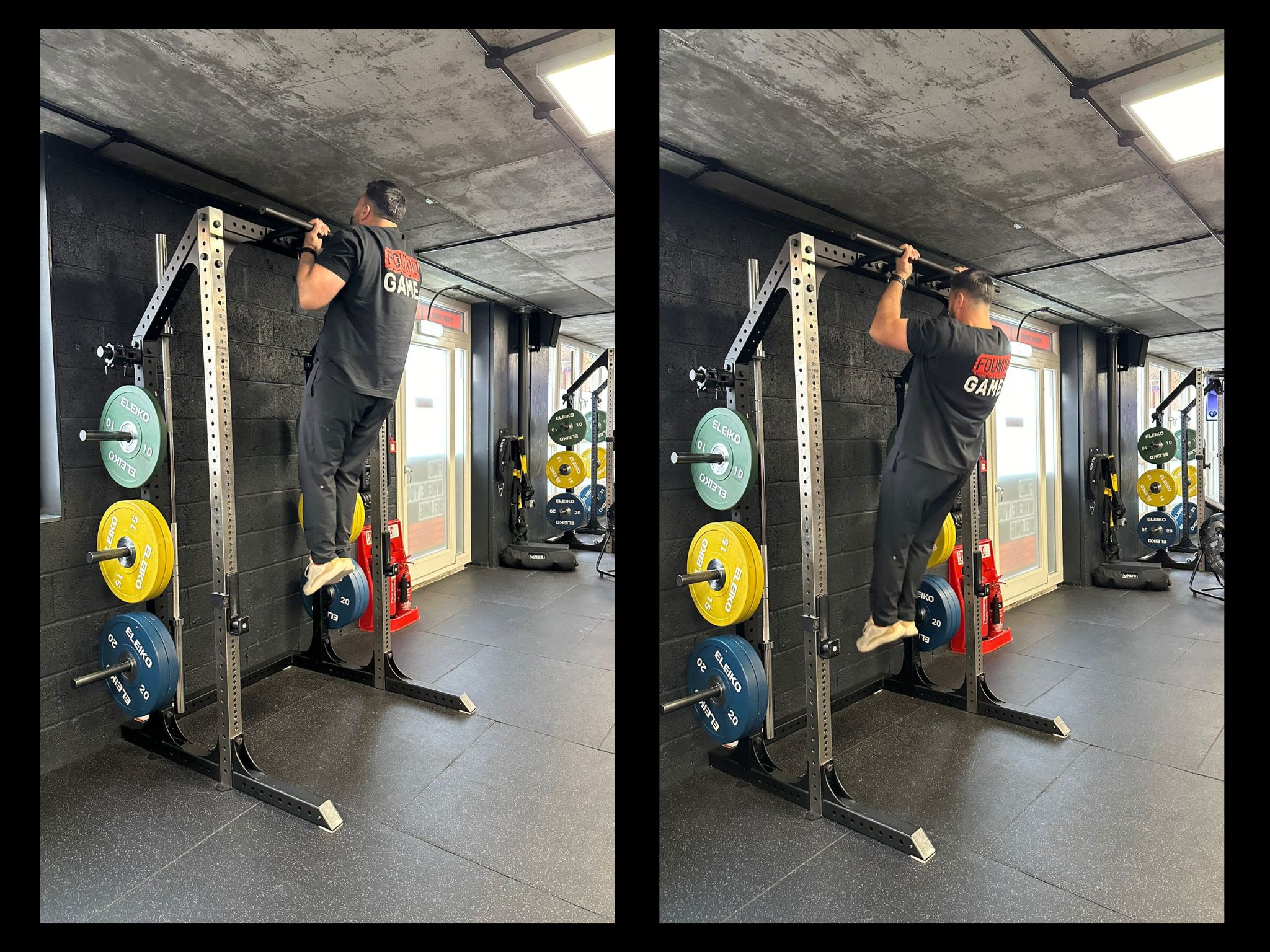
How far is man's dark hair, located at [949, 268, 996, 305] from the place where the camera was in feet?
7.72

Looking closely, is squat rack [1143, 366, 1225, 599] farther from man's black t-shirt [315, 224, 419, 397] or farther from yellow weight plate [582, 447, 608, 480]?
man's black t-shirt [315, 224, 419, 397]

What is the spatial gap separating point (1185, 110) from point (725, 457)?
1.74m

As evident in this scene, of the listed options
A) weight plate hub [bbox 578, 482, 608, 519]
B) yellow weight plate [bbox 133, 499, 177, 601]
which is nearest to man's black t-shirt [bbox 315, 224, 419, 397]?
yellow weight plate [bbox 133, 499, 177, 601]

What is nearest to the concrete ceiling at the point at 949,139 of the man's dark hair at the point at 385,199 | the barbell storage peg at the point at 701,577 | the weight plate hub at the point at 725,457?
the weight plate hub at the point at 725,457

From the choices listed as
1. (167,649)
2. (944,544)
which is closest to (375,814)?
(167,649)

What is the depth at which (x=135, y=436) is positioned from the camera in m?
2.25

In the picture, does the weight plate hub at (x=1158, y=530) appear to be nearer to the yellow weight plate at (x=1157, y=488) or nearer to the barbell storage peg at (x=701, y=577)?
the yellow weight plate at (x=1157, y=488)

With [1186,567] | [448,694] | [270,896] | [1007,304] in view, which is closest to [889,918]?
[270,896]

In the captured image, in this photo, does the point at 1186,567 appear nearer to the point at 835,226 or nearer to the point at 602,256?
the point at 835,226

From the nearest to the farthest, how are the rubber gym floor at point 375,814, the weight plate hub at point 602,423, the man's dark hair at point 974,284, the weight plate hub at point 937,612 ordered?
the rubber gym floor at point 375,814
the man's dark hair at point 974,284
the weight plate hub at point 937,612
the weight plate hub at point 602,423

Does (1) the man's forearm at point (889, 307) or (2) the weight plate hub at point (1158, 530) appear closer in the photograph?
(1) the man's forearm at point (889, 307)

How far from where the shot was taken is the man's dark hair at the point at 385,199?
2061 mm

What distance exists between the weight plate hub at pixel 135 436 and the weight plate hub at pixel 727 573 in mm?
1824

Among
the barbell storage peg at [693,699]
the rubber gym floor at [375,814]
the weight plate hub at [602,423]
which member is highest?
the weight plate hub at [602,423]
